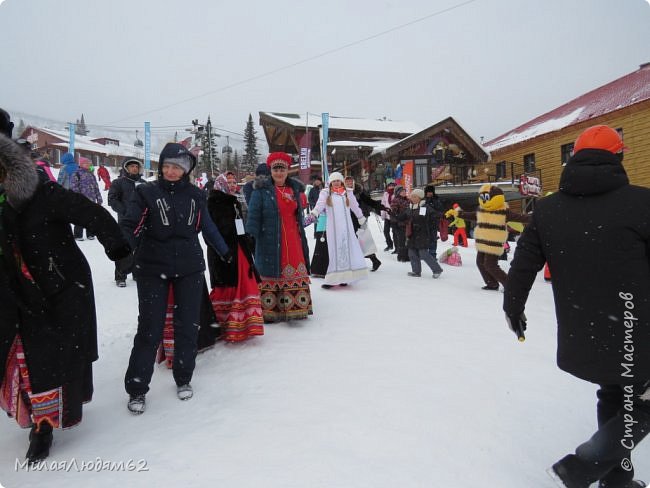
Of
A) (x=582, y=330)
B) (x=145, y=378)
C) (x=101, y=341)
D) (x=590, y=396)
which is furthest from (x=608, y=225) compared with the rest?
(x=101, y=341)

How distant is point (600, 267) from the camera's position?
5.67 ft

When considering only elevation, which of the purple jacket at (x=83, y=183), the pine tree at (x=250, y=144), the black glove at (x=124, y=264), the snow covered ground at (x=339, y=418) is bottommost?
the snow covered ground at (x=339, y=418)

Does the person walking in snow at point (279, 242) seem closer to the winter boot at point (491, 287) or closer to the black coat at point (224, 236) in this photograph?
the black coat at point (224, 236)

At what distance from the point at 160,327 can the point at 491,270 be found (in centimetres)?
474

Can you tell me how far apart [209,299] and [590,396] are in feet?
9.73

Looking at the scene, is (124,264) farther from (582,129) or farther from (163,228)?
(582,129)

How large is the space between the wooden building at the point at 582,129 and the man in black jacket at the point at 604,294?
1741 centimetres

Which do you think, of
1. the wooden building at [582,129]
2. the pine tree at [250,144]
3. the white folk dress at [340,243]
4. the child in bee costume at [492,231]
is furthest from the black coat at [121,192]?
the pine tree at [250,144]

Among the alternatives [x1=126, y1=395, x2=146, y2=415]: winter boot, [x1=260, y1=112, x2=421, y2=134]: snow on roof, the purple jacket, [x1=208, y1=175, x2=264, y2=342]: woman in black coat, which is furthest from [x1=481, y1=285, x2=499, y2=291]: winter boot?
[x1=260, y1=112, x2=421, y2=134]: snow on roof

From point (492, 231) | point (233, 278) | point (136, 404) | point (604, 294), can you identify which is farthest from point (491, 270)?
point (136, 404)

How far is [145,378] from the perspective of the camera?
2646 millimetres

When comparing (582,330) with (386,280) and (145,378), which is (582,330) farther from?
(386,280)

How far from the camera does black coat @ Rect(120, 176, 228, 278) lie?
266 centimetres

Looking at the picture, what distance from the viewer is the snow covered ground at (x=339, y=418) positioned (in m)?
1.96
